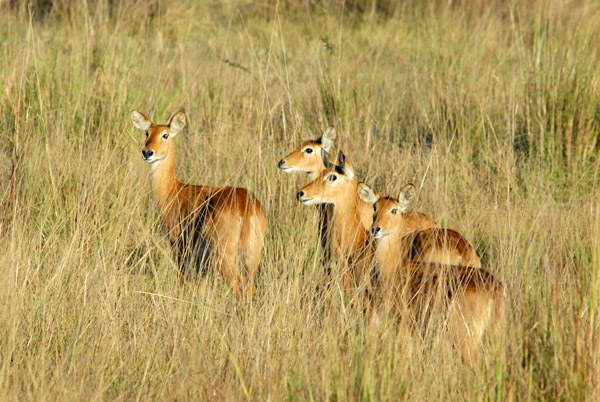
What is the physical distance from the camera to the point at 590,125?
20.8ft

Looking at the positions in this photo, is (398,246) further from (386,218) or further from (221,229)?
(221,229)

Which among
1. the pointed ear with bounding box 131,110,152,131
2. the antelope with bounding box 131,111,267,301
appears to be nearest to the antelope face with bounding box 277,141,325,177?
the antelope with bounding box 131,111,267,301

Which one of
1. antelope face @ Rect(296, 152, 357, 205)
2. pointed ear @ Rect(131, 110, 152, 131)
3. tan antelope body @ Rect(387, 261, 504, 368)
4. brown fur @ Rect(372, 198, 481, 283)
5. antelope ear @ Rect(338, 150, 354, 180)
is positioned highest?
pointed ear @ Rect(131, 110, 152, 131)

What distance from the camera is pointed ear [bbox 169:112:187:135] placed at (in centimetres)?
611

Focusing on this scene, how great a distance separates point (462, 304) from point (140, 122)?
3.30m

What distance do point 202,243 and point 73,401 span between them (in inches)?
93.1

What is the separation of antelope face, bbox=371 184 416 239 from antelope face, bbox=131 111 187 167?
6.35 ft

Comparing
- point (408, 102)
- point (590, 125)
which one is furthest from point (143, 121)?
point (590, 125)

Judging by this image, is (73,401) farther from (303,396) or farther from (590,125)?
(590,125)

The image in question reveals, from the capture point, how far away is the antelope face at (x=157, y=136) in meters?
5.89

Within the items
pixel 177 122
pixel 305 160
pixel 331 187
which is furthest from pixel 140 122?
pixel 331 187

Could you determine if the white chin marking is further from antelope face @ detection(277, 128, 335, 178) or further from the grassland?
antelope face @ detection(277, 128, 335, 178)

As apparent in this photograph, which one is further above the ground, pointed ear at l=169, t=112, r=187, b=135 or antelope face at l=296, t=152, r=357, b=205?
pointed ear at l=169, t=112, r=187, b=135

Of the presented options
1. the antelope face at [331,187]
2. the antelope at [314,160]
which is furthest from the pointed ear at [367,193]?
the antelope at [314,160]
